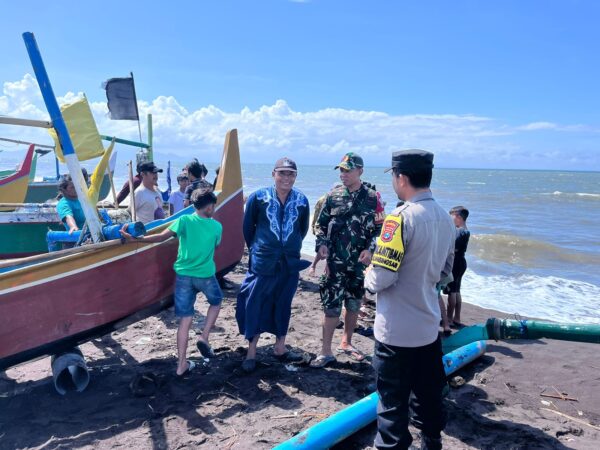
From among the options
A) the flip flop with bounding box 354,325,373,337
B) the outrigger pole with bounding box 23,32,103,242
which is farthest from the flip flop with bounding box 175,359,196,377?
the flip flop with bounding box 354,325,373,337

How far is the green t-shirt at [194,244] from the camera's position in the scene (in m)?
3.95

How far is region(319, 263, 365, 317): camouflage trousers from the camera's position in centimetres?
407

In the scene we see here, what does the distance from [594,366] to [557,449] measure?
7.58 ft

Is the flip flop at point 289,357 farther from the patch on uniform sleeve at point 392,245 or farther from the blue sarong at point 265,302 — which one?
the patch on uniform sleeve at point 392,245

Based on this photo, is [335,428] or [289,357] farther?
[289,357]

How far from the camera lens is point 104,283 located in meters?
4.05

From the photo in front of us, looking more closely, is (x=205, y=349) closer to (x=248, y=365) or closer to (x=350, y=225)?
(x=248, y=365)

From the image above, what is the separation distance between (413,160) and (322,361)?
2.61m

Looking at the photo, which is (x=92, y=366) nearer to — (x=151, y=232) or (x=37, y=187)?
(x=151, y=232)

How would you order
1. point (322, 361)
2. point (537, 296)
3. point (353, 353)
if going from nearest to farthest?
1. point (322, 361)
2. point (353, 353)
3. point (537, 296)

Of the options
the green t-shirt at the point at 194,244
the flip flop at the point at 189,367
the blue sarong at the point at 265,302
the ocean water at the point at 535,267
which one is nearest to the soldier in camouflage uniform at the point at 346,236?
the blue sarong at the point at 265,302

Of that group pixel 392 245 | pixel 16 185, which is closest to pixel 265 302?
pixel 392 245

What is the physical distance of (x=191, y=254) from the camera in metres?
3.97

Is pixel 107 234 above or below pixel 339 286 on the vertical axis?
above
